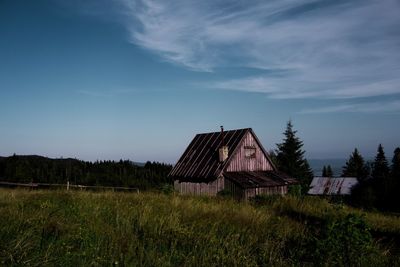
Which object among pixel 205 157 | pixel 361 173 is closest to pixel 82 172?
pixel 205 157

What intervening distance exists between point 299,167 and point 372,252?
56.7 meters

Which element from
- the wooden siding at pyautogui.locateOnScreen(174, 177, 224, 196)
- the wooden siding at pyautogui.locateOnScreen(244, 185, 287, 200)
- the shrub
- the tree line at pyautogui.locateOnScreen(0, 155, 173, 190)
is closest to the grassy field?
the shrub

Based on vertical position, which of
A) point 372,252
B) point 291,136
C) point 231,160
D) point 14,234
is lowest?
point 372,252

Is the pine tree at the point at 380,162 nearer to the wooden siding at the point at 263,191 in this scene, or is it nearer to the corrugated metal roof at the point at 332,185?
the corrugated metal roof at the point at 332,185

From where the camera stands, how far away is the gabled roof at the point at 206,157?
32156mm

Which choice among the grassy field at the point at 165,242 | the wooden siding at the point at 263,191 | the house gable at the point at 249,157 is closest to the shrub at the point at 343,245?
the grassy field at the point at 165,242

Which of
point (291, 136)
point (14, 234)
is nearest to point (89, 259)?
point (14, 234)

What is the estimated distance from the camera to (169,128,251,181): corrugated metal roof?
32.2 m

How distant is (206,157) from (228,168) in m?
2.81

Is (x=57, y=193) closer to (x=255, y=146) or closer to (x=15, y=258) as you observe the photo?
(x=15, y=258)

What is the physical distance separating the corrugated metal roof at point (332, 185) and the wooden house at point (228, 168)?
25.2 m

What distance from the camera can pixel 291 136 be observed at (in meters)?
60.9

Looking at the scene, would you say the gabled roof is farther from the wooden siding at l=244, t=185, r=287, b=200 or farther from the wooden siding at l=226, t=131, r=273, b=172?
the wooden siding at l=244, t=185, r=287, b=200

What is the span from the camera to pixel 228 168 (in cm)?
3203
